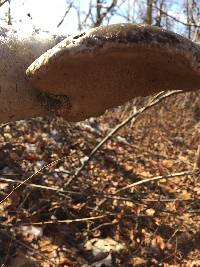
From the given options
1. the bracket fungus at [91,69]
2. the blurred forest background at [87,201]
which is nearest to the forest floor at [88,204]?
the blurred forest background at [87,201]

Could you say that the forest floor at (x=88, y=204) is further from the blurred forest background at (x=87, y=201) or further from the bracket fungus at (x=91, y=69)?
the bracket fungus at (x=91, y=69)

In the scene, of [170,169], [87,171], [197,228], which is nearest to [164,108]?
[170,169]

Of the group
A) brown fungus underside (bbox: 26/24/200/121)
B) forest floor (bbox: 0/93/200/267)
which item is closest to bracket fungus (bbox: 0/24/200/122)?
brown fungus underside (bbox: 26/24/200/121)

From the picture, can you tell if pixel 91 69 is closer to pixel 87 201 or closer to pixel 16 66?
pixel 16 66

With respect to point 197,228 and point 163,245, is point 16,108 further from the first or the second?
point 197,228

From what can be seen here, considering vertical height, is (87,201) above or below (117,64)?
below

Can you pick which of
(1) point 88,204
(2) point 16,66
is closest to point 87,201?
(1) point 88,204
